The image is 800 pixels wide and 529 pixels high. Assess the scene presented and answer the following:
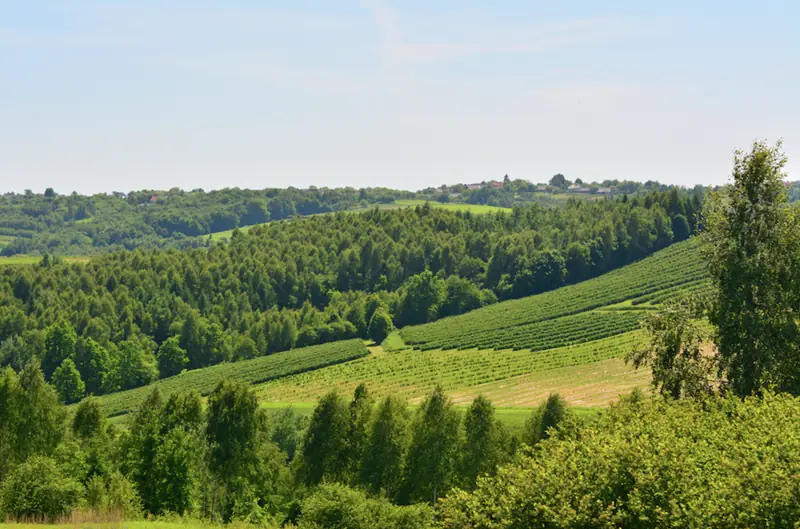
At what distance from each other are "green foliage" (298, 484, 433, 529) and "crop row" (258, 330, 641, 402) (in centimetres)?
5594

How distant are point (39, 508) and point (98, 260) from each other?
509ft

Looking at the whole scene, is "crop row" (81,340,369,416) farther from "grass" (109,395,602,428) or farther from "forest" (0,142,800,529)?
"forest" (0,142,800,529)

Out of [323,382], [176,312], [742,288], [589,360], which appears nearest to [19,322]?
[176,312]

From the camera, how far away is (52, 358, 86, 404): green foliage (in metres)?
123

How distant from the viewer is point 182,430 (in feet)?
139

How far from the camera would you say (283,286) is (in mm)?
174375

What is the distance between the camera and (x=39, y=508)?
32.4 metres

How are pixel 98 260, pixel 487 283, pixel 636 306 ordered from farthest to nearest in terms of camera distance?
1. pixel 98 260
2. pixel 487 283
3. pixel 636 306

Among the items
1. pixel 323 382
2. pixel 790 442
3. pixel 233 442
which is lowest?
pixel 323 382

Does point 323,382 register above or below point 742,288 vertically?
below

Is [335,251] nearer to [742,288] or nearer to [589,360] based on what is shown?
[589,360]

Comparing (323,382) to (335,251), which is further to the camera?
(335,251)

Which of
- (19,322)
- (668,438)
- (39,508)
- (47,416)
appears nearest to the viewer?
(668,438)

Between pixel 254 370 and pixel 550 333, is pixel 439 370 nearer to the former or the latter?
pixel 550 333
